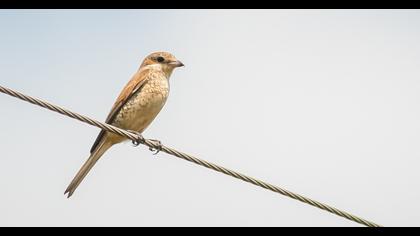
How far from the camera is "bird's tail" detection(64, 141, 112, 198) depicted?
6.24m

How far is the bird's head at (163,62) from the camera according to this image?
739cm

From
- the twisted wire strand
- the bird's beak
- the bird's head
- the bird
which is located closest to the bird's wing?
the bird

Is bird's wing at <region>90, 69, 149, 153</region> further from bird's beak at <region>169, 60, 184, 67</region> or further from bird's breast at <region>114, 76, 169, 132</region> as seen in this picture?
bird's beak at <region>169, 60, 184, 67</region>

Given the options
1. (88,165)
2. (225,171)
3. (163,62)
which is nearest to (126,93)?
(163,62)

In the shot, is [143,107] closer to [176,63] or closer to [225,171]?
[176,63]

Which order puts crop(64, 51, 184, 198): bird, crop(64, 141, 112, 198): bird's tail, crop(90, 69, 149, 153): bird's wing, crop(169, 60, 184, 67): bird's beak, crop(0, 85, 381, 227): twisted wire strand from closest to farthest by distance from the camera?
1. crop(0, 85, 381, 227): twisted wire strand
2. crop(64, 141, 112, 198): bird's tail
3. crop(64, 51, 184, 198): bird
4. crop(90, 69, 149, 153): bird's wing
5. crop(169, 60, 184, 67): bird's beak

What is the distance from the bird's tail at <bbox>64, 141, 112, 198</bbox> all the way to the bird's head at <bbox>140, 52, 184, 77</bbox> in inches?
49.3

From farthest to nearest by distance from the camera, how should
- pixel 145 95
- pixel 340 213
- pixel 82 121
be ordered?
pixel 145 95
pixel 82 121
pixel 340 213

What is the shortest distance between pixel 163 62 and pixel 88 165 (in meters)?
1.73

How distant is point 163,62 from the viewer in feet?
24.5

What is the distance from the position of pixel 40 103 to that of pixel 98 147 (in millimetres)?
2630

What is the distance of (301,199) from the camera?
13.5 feet
